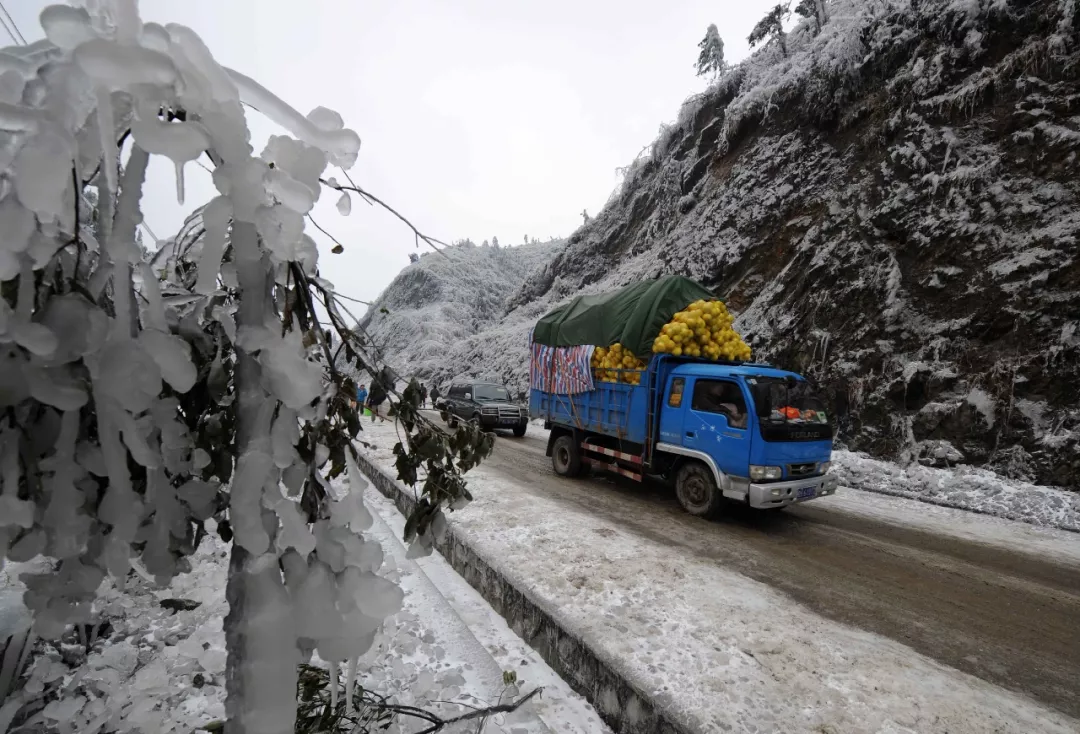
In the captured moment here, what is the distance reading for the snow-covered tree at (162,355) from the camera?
0.83 meters

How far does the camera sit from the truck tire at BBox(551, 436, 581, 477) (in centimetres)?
838

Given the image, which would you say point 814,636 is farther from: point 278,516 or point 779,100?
point 779,100

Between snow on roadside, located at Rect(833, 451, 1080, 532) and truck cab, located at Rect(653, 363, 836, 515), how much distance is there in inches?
114

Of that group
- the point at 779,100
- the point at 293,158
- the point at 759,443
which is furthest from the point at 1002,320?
the point at 293,158

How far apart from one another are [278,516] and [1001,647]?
Answer: 16.5 ft

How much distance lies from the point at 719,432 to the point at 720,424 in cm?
10

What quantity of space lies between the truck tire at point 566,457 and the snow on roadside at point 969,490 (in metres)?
4.89

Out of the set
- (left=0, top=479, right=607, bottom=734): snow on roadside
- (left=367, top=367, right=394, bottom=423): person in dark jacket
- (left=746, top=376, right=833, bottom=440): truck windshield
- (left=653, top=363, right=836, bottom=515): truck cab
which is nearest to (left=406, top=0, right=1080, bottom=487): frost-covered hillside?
(left=746, top=376, right=833, bottom=440): truck windshield

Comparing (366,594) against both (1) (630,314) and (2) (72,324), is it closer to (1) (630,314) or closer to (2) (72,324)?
(2) (72,324)

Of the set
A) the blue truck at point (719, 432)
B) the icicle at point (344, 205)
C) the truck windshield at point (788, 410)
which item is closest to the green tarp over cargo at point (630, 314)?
the blue truck at point (719, 432)

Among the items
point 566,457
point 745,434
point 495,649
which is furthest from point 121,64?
point 566,457

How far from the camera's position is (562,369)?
8578mm

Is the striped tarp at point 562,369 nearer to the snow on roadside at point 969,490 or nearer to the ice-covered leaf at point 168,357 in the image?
the snow on roadside at point 969,490

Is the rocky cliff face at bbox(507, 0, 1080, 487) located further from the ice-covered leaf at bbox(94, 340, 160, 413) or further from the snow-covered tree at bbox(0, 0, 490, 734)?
the ice-covered leaf at bbox(94, 340, 160, 413)
